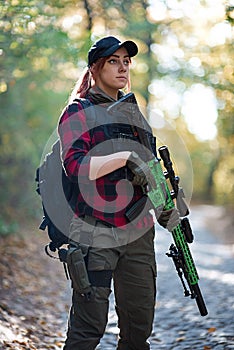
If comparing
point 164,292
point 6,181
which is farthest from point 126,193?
point 6,181

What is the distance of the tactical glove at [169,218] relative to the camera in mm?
3484

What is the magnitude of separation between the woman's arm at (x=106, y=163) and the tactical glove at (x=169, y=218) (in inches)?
18.1

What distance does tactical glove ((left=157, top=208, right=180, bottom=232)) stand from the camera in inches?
137

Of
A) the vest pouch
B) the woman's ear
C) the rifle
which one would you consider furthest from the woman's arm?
the woman's ear

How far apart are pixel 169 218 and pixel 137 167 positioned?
0.44 m

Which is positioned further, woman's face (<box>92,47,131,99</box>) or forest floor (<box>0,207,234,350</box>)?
forest floor (<box>0,207,234,350</box>)

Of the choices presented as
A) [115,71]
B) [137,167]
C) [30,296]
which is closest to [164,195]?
[137,167]

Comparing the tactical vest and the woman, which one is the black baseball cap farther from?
the tactical vest

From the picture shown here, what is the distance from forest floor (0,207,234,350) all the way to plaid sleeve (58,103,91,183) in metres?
2.00

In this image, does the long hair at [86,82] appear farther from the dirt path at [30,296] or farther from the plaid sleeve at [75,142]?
the dirt path at [30,296]

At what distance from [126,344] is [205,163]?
39878 mm

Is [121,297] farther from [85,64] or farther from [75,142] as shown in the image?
[85,64]

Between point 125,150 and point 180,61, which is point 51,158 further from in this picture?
point 180,61

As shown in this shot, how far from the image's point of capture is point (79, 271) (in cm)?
317
